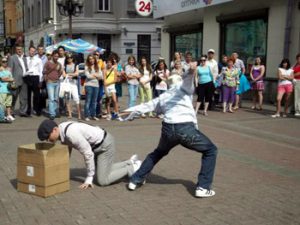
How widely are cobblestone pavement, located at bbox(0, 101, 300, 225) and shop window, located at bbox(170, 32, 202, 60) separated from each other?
1184 centimetres

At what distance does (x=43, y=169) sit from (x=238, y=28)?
13.6 m

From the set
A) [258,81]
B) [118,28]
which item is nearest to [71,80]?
[258,81]

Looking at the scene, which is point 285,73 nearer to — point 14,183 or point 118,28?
point 14,183

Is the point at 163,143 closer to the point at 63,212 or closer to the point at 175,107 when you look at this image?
the point at 175,107

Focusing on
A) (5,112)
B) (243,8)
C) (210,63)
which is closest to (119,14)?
(243,8)

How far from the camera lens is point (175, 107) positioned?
5.01m

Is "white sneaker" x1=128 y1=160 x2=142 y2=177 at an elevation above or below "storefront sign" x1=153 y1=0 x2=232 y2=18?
below

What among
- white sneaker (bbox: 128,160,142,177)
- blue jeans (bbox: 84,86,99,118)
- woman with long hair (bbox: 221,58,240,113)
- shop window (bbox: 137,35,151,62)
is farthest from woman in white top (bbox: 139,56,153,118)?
shop window (bbox: 137,35,151,62)

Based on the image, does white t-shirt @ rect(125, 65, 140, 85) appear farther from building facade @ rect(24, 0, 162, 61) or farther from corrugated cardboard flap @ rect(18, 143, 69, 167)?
building facade @ rect(24, 0, 162, 61)

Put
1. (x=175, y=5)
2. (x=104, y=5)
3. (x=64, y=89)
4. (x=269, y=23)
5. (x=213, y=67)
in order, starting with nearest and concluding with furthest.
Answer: (x=64, y=89) → (x=213, y=67) → (x=269, y=23) → (x=175, y=5) → (x=104, y=5)

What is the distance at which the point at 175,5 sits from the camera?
19.8 m

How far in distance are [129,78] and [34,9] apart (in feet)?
140

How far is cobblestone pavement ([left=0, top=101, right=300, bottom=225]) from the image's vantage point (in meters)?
4.43

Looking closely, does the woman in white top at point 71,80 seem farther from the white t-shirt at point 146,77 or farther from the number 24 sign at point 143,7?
the number 24 sign at point 143,7
